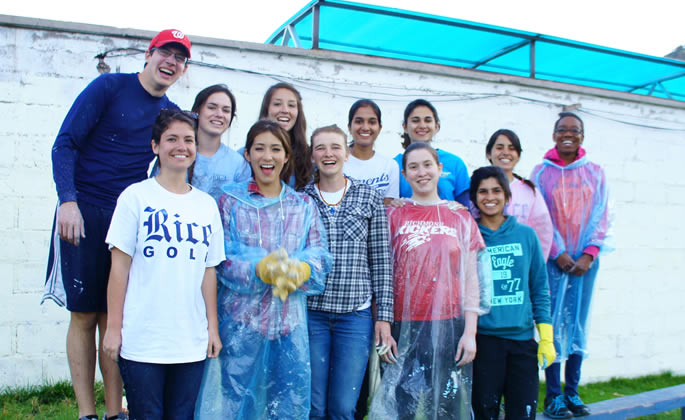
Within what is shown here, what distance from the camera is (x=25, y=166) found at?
3.37 metres

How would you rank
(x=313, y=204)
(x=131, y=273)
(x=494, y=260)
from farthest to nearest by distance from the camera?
1. (x=494, y=260)
2. (x=313, y=204)
3. (x=131, y=273)

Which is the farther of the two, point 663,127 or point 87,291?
point 663,127

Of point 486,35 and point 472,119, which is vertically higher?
point 486,35

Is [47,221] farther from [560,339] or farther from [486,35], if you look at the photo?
[486,35]

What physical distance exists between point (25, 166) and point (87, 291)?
1.88 metres

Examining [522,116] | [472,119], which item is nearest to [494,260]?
[472,119]

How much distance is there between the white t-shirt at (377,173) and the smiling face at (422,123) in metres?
0.28

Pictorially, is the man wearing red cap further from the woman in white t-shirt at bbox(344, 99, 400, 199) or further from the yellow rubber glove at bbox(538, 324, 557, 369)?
the yellow rubber glove at bbox(538, 324, 557, 369)

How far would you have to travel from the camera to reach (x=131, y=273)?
1.79m

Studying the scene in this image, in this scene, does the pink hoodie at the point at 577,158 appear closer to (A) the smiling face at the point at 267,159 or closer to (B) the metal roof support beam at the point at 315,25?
(A) the smiling face at the point at 267,159

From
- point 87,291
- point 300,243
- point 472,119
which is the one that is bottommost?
A: point 87,291

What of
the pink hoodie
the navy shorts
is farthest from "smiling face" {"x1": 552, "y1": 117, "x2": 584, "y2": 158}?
the navy shorts

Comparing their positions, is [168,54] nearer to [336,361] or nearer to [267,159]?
[267,159]

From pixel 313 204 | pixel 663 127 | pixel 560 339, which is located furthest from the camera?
pixel 663 127
